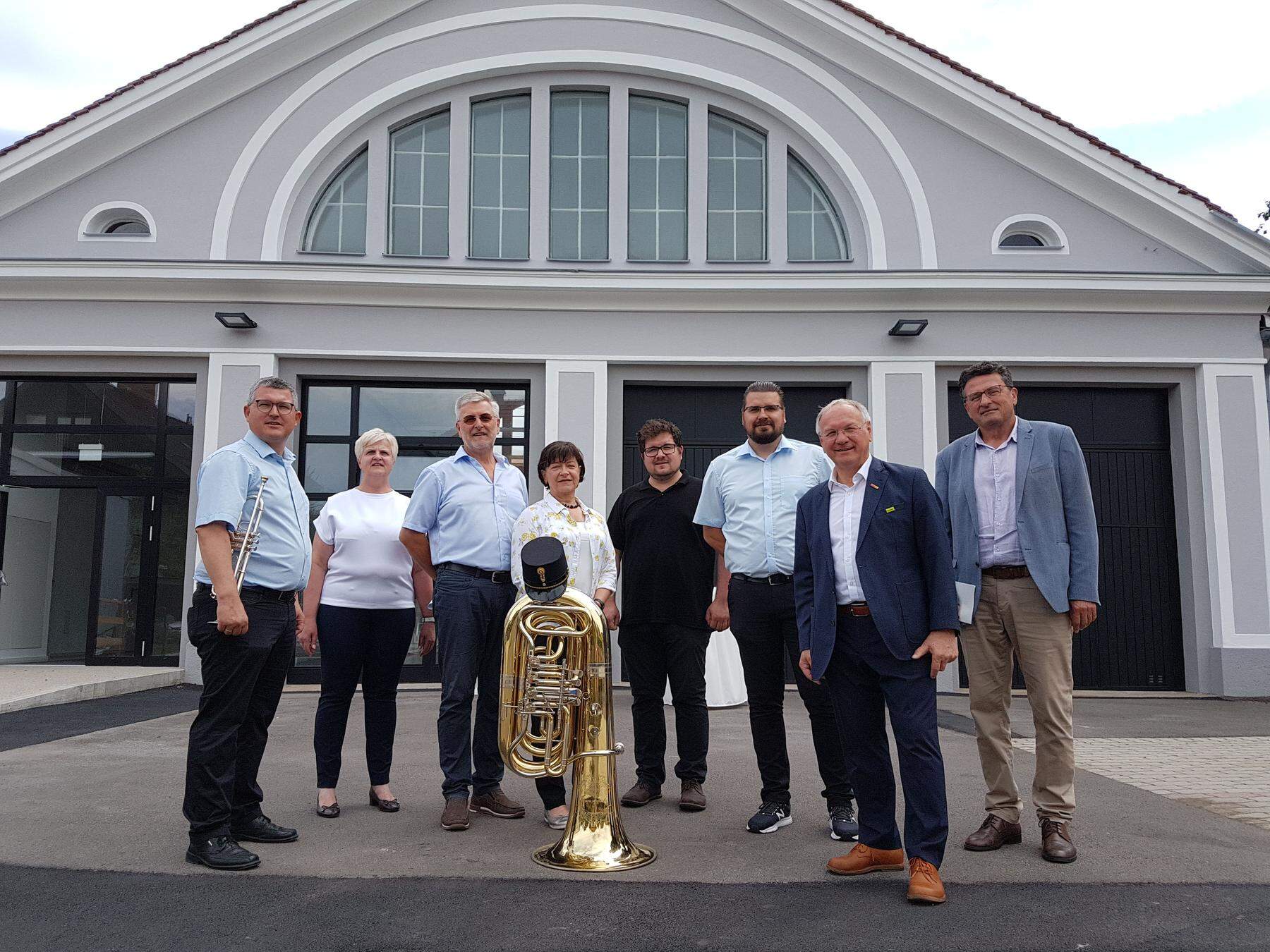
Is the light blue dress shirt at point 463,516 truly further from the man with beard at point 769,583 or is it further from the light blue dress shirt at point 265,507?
the man with beard at point 769,583

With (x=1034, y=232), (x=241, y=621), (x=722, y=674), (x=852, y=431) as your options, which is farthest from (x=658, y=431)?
(x=1034, y=232)

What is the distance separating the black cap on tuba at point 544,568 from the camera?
356 centimetres

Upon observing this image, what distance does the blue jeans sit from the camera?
434 centimetres

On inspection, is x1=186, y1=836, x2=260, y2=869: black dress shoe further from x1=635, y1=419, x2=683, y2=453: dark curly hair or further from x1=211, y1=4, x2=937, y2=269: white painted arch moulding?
x1=211, y1=4, x2=937, y2=269: white painted arch moulding

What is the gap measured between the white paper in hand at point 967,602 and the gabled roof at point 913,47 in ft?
27.4

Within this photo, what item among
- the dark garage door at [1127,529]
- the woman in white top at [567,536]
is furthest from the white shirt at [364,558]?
the dark garage door at [1127,529]

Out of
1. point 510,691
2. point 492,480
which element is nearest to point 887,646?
point 510,691

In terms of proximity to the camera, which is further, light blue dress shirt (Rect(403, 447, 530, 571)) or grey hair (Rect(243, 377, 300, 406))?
light blue dress shirt (Rect(403, 447, 530, 571))

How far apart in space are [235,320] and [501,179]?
333 cm

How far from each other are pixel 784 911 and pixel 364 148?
1000cm

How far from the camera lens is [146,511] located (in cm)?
1044

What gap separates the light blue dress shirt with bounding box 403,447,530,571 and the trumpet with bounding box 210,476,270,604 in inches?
29.8

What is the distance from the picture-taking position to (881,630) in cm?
348

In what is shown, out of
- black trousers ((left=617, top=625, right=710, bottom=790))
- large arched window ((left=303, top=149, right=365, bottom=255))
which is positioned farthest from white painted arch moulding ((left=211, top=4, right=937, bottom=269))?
black trousers ((left=617, top=625, right=710, bottom=790))
